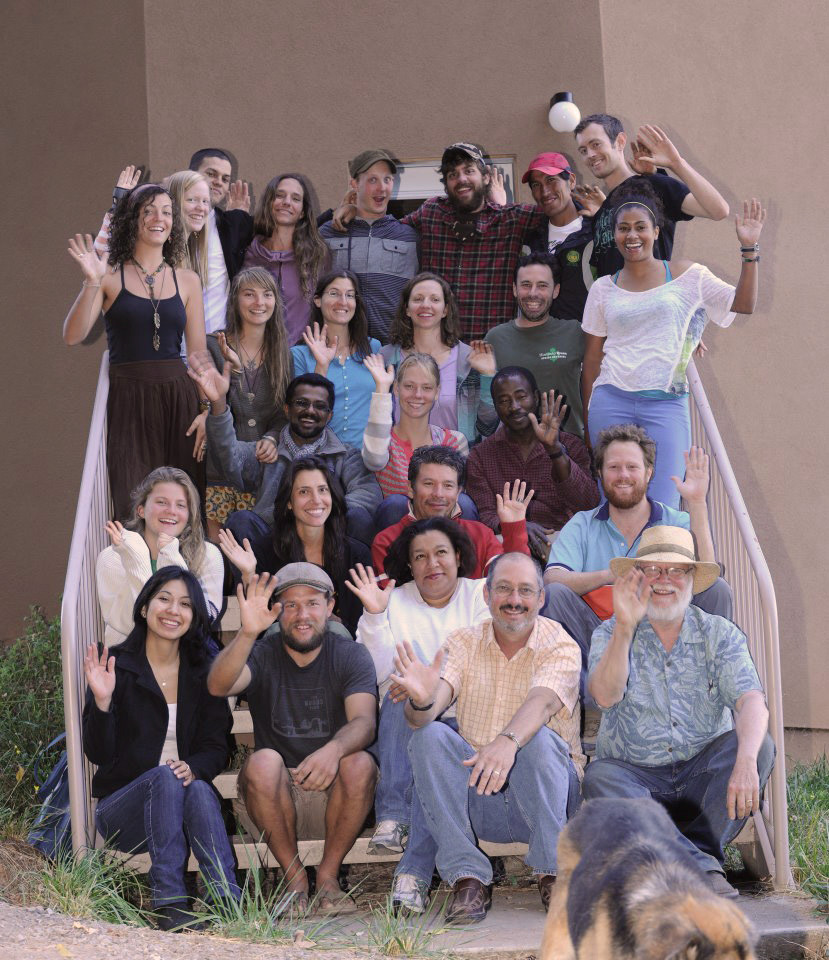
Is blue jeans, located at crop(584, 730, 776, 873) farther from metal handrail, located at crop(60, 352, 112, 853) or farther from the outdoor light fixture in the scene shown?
the outdoor light fixture

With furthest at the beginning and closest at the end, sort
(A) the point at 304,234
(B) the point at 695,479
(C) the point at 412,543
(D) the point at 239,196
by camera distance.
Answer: (D) the point at 239,196
(A) the point at 304,234
(B) the point at 695,479
(C) the point at 412,543

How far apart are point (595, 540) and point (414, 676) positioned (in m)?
1.06

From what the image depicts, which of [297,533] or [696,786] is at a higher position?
[297,533]

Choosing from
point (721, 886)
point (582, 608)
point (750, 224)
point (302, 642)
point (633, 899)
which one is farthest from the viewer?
point (750, 224)

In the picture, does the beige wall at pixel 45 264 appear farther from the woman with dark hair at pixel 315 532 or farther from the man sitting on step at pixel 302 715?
the man sitting on step at pixel 302 715

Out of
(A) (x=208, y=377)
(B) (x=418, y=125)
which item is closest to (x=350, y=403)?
(A) (x=208, y=377)

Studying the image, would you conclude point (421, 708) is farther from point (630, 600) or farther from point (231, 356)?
point (231, 356)

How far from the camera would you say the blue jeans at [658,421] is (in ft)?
17.2

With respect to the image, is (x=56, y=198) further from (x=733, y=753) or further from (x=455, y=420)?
(x=733, y=753)

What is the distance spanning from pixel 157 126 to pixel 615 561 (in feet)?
15.5

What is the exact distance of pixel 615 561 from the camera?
4.41 meters

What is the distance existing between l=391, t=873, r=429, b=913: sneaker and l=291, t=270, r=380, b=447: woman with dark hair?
2.25m

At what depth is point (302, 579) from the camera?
175 inches

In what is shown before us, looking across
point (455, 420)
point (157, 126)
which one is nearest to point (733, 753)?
point (455, 420)
